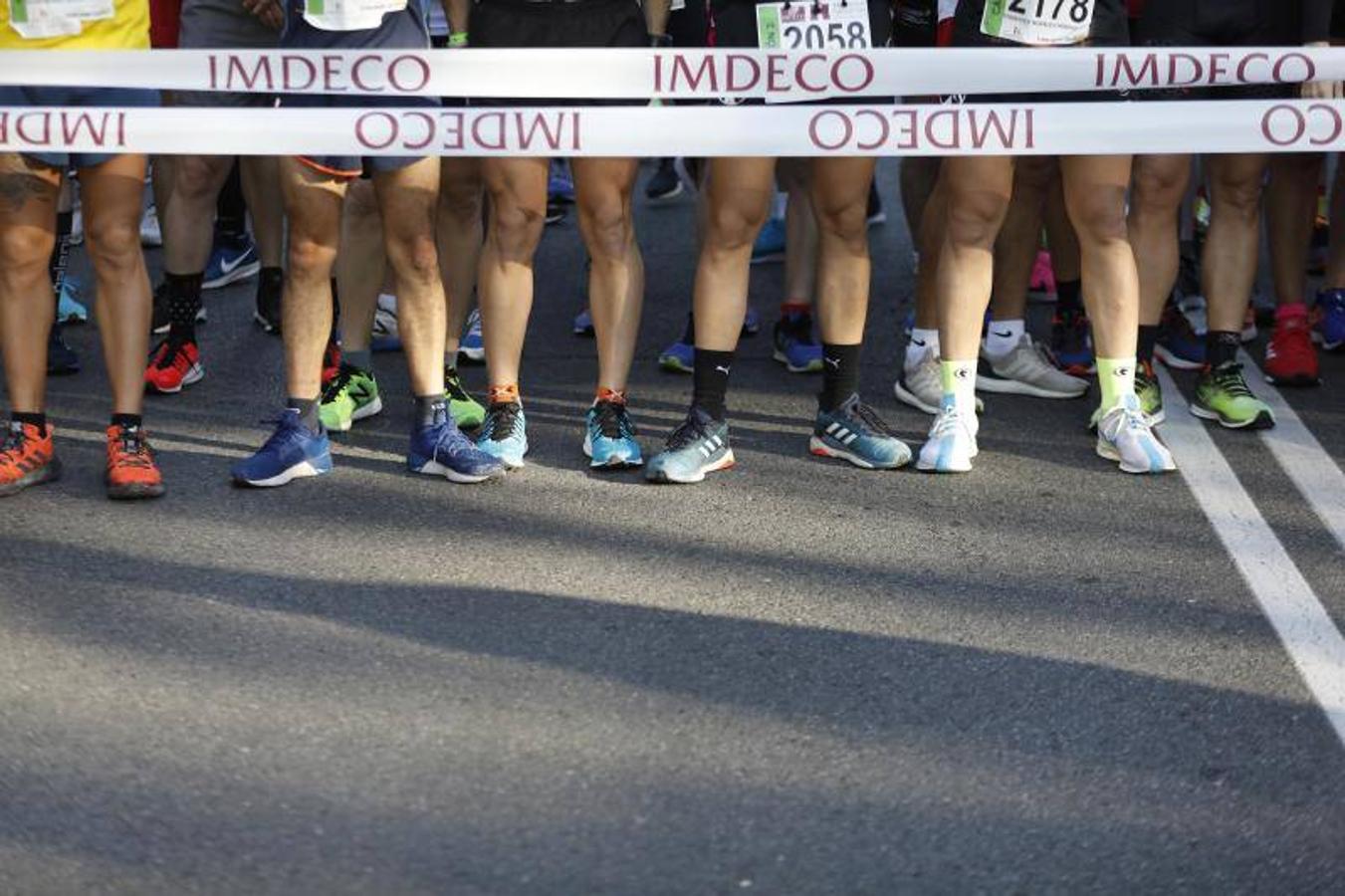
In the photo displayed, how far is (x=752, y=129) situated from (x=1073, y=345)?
2.16m

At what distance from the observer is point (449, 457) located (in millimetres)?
6770

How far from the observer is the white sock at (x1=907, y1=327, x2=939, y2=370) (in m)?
7.82

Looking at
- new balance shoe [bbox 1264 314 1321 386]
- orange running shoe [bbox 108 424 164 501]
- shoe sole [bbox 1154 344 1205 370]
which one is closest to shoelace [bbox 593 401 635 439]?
orange running shoe [bbox 108 424 164 501]

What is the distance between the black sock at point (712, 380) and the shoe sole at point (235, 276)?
3.03m

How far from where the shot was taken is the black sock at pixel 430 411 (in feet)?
22.6

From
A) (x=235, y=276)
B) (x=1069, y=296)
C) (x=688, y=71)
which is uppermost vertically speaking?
(x=688, y=71)

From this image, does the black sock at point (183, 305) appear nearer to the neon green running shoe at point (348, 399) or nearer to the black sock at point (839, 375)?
the neon green running shoe at point (348, 399)

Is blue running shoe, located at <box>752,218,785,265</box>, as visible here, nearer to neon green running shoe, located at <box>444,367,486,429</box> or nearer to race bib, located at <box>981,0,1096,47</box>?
neon green running shoe, located at <box>444,367,486,429</box>

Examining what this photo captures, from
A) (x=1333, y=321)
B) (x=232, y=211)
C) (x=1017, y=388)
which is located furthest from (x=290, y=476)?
(x=1333, y=321)

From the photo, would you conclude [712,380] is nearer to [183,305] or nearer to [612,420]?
[612,420]

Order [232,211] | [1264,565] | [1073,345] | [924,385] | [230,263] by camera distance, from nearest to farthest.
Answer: [1264,565], [924,385], [1073,345], [230,263], [232,211]

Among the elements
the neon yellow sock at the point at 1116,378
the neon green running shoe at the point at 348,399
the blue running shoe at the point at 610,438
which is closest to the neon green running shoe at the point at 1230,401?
the neon yellow sock at the point at 1116,378

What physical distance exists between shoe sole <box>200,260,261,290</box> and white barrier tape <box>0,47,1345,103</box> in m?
3.01

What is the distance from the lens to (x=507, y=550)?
6059mm
